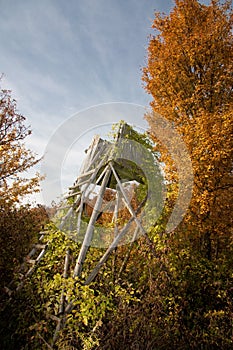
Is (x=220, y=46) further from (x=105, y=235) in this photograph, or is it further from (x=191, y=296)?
(x=191, y=296)

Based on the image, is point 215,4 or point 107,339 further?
point 215,4

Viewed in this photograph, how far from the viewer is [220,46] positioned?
809cm

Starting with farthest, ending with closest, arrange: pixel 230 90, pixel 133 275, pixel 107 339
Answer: pixel 230 90 → pixel 133 275 → pixel 107 339

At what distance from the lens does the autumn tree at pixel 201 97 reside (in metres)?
6.59

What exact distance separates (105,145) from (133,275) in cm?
344

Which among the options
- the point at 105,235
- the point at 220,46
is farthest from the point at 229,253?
the point at 220,46

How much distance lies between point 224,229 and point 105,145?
407 centimetres

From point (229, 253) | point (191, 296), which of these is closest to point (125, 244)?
point (191, 296)

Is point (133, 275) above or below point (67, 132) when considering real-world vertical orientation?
below

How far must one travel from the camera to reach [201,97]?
808 cm

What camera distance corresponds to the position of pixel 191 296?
6309mm

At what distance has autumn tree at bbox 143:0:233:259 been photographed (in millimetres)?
6590

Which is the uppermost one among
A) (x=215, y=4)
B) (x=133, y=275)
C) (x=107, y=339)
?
(x=215, y=4)

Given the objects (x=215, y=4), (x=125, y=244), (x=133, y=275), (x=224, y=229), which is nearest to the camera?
(x=133, y=275)
